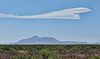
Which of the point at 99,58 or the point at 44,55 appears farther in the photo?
the point at 44,55

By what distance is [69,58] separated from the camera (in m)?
16.3

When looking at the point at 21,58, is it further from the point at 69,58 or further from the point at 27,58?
the point at 69,58

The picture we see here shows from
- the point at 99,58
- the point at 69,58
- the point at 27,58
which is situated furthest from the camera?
the point at 69,58

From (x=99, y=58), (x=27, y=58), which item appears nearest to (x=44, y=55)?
(x=27, y=58)

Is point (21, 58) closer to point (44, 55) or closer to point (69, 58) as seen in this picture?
point (44, 55)

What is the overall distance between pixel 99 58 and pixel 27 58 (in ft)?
15.9

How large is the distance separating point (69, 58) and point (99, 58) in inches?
162

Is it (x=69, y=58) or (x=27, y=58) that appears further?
(x=69, y=58)

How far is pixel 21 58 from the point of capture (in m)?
14.2

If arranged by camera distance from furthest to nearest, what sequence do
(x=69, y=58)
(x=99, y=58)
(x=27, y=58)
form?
(x=69, y=58) → (x=27, y=58) → (x=99, y=58)

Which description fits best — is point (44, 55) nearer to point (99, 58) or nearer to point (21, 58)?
point (21, 58)

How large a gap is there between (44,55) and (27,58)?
4.71ft

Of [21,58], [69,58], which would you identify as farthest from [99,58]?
[21,58]

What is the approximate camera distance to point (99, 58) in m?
12.5
